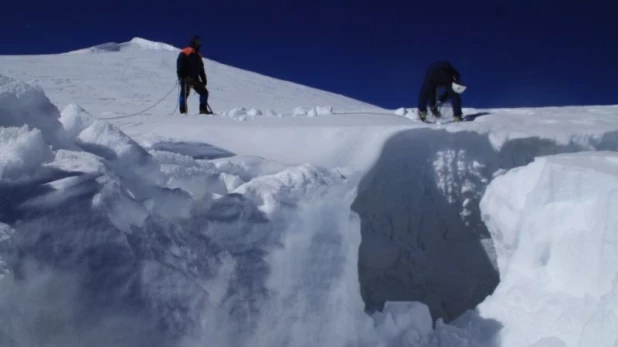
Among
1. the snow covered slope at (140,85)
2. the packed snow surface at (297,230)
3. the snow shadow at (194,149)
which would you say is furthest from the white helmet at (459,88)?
the snow shadow at (194,149)

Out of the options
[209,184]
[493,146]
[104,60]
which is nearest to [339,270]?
[209,184]

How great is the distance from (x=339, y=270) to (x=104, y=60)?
42.9 ft

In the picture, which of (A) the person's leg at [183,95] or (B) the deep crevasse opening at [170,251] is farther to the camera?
(A) the person's leg at [183,95]

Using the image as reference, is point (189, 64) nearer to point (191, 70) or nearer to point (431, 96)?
→ point (191, 70)

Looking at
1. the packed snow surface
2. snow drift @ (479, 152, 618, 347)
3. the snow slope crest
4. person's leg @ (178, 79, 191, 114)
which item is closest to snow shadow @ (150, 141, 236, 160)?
the packed snow surface

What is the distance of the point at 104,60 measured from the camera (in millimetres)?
13203

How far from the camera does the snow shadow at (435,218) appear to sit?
385 cm

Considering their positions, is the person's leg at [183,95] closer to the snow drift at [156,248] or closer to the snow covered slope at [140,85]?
the snow covered slope at [140,85]

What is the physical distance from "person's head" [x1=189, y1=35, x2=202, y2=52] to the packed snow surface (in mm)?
1957

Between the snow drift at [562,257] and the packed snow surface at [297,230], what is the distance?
1 cm

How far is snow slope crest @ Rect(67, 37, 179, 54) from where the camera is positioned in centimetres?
1711

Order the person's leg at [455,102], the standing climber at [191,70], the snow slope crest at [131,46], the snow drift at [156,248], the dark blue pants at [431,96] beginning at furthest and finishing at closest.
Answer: the snow slope crest at [131,46] → the standing climber at [191,70] → the dark blue pants at [431,96] → the person's leg at [455,102] → the snow drift at [156,248]

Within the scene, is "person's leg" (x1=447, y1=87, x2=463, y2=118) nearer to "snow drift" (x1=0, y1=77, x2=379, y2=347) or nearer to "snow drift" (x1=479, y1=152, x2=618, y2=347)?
"snow drift" (x1=479, y1=152, x2=618, y2=347)

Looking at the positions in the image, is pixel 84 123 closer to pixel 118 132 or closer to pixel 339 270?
pixel 118 132
